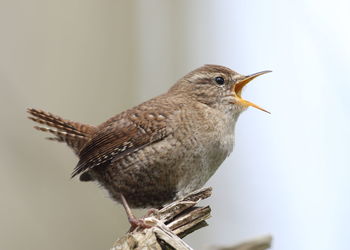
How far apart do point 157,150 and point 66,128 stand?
30.5 inches

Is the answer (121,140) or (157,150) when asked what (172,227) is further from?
(121,140)

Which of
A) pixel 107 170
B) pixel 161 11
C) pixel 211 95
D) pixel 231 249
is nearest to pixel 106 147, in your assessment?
pixel 107 170

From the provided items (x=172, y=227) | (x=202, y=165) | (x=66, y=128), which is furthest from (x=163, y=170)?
(x=66, y=128)

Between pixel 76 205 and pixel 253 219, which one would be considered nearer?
pixel 76 205

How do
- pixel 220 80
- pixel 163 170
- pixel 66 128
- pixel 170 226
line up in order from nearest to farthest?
1. pixel 170 226
2. pixel 163 170
3. pixel 66 128
4. pixel 220 80

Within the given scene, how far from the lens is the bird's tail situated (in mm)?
4398

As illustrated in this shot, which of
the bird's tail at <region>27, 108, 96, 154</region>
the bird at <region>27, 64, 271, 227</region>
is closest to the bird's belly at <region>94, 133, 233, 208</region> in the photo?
the bird at <region>27, 64, 271, 227</region>

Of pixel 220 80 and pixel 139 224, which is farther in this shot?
pixel 220 80

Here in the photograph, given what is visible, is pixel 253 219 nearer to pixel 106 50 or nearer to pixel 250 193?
pixel 250 193

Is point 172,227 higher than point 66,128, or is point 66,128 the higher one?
point 66,128

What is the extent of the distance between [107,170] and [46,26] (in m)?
1.68

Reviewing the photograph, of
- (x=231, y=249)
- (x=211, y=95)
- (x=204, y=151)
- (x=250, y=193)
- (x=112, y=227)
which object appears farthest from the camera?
(x=250, y=193)

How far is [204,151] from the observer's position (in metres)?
4.00

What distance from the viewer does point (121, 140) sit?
406 cm
